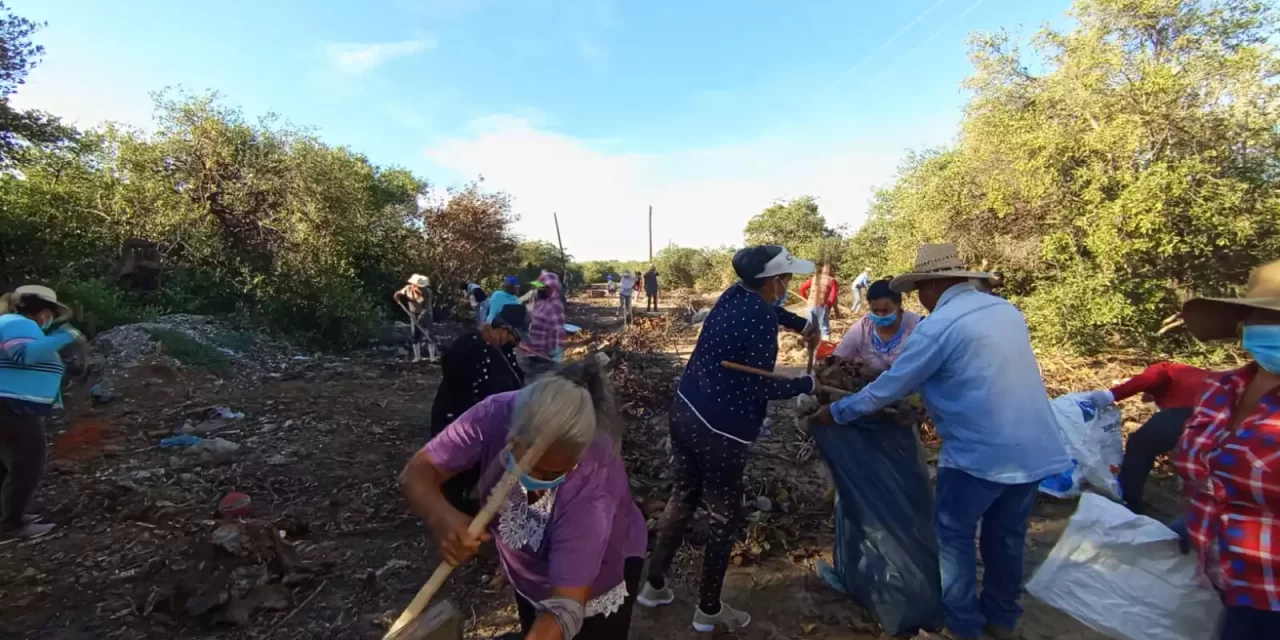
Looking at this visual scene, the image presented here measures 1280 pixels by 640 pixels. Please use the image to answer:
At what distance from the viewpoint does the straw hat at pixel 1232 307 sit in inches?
63.4

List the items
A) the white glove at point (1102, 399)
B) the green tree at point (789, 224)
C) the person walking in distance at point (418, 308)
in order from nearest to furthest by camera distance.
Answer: the white glove at point (1102, 399) < the person walking in distance at point (418, 308) < the green tree at point (789, 224)

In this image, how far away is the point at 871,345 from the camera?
11.6 ft

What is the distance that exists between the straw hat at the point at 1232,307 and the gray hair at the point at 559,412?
71.2 inches

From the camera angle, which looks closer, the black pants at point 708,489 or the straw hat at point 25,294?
the black pants at point 708,489

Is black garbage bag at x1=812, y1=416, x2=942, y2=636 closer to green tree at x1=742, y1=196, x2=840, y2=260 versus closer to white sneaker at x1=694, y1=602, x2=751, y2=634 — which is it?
white sneaker at x1=694, y1=602, x2=751, y2=634

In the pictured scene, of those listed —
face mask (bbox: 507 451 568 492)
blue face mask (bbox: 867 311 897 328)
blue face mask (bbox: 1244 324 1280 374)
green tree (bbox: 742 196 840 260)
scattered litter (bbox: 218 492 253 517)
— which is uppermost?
green tree (bbox: 742 196 840 260)

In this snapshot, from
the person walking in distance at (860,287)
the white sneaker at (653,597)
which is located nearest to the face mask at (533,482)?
the white sneaker at (653,597)

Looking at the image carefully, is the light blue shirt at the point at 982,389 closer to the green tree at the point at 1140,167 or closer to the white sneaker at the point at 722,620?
the white sneaker at the point at 722,620

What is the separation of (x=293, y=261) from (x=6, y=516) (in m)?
8.63

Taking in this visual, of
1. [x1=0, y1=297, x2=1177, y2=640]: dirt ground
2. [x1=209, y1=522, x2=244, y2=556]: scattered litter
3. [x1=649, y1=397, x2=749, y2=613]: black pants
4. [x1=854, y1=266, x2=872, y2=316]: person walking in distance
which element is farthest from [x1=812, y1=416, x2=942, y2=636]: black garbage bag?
[x1=854, y1=266, x2=872, y2=316]: person walking in distance

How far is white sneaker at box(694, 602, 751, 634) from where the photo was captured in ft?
9.02

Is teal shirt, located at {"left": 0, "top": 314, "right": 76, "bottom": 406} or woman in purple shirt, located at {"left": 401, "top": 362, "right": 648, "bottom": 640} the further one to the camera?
teal shirt, located at {"left": 0, "top": 314, "right": 76, "bottom": 406}

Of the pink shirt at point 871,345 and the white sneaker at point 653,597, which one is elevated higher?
the pink shirt at point 871,345

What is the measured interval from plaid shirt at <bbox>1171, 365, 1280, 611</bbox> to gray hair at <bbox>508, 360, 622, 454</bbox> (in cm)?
171
